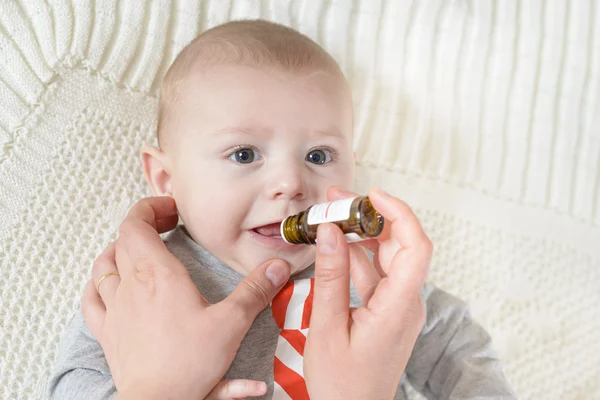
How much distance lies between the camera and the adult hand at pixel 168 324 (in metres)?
0.89

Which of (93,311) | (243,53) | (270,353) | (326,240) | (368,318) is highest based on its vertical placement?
(243,53)

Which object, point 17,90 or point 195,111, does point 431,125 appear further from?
point 17,90

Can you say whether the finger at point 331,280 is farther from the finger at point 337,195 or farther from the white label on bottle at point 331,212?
the finger at point 337,195

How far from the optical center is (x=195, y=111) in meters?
1.13

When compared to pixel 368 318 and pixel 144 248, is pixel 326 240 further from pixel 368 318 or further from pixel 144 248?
pixel 144 248

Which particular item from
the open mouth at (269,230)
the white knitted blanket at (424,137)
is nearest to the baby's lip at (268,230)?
the open mouth at (269,230)

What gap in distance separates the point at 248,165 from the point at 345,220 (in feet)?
1.09

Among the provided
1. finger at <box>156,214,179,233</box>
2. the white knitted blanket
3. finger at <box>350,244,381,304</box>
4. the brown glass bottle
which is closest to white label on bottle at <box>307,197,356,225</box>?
the brown glass bottle

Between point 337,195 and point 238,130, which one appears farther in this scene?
point 238,130

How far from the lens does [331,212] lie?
820 mm

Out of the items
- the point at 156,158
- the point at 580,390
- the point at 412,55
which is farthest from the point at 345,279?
the point at 580,390

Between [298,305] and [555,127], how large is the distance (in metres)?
1.03

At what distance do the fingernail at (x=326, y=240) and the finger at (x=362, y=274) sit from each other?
0.47 ft

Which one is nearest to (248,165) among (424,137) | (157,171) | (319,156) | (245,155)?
(245,155)
